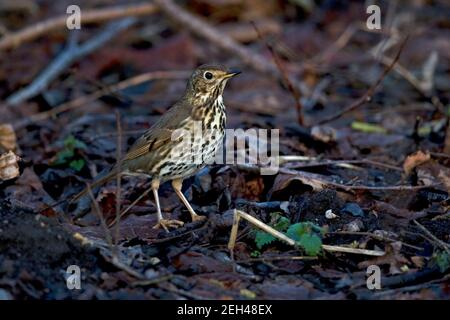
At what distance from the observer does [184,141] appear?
5.81 meters

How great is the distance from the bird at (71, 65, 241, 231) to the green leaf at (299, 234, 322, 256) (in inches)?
40.0

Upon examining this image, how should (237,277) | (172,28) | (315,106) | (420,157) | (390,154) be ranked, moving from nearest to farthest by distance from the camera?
(237,277)
(420,157)
(390,154)
(315,106)
(172,28)

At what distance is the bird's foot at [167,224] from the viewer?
5469 mm

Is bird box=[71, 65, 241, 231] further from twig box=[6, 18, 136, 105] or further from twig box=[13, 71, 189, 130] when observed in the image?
twig box=[6, 18, 136, 105]

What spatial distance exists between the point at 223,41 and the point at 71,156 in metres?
3.15

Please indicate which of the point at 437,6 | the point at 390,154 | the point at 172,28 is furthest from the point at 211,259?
the point at 437,6

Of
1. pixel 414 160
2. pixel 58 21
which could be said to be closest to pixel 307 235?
pixel 414 160

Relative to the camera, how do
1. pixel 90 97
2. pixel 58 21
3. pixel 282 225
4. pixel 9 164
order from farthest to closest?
pixel 58 21 → pixel 90 97 → pixel 9 164 → pixel 282 225

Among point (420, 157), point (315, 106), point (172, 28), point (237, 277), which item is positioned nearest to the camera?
point (237, 277)

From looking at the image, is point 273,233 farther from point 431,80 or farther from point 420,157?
point 431,80

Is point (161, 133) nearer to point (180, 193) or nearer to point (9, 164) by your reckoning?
point (180, 193)
